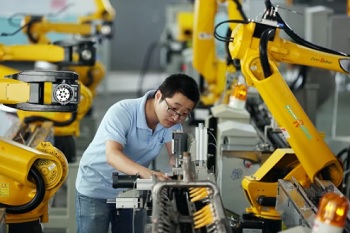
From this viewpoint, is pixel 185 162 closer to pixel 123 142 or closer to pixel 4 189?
pixel 123 142

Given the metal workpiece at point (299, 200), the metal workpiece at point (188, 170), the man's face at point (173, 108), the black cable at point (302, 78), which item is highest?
the man's face at point (173, 108)

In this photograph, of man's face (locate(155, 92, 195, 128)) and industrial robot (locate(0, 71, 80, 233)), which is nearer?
industrial robot (locate(0, 71, 80, 233))

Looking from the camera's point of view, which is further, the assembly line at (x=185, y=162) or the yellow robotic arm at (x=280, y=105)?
the yellow robotic arm at (x=280, y=105)

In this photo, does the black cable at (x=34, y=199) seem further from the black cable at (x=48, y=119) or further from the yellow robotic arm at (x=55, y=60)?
the black cable at (x=48, y=119)

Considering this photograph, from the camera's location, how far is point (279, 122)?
5730 millimetres

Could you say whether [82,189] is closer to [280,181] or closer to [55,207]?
[280,181]

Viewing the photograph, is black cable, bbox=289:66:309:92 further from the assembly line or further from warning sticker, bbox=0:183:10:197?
warning sticker, bbox=0:183:10:197

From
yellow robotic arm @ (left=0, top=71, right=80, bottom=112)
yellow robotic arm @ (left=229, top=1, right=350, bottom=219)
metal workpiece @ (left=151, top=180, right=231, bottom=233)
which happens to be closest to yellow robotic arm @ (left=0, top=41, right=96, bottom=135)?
yellow robotic arm @ (left=229, top=1, right=350, bottom=219)

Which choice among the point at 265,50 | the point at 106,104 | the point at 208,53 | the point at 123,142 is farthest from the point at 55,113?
the point at 106,104

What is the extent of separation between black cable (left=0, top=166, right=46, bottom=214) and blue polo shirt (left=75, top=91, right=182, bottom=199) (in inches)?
8.9

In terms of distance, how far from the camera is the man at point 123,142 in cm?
518

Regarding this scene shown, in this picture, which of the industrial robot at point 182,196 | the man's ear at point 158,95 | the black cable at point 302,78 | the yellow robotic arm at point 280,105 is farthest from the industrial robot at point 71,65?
the industrial robot at point 182,196

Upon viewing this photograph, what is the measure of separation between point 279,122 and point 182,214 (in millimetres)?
1593

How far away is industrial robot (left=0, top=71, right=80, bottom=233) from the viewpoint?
197 inches
